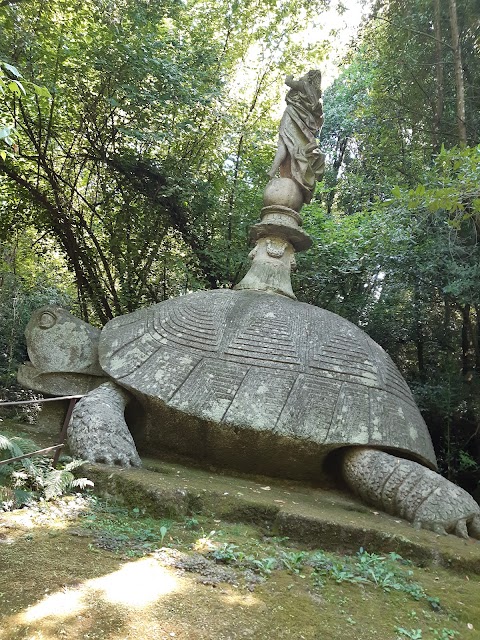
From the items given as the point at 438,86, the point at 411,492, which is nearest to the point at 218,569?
the point at 411,492

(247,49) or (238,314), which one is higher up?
(247,49)

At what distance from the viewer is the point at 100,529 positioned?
7.98 ft

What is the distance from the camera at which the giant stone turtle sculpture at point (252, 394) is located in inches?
137

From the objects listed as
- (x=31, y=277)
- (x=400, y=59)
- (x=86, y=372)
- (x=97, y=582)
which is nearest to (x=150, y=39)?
(x=400, y=59)

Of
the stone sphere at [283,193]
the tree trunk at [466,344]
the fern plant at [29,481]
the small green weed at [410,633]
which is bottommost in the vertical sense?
the small green weed at [410,633]

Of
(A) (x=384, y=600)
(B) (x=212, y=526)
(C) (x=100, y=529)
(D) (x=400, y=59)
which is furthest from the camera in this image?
(D) (x=400, y=59)

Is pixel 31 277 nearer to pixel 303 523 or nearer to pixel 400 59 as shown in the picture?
pixel 400 59

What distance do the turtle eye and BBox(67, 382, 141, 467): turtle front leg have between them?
92cm

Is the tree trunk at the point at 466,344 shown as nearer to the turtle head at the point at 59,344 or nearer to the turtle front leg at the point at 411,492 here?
the turtle front leg at the point at 411,492

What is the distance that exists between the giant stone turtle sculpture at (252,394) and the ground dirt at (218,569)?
315mm

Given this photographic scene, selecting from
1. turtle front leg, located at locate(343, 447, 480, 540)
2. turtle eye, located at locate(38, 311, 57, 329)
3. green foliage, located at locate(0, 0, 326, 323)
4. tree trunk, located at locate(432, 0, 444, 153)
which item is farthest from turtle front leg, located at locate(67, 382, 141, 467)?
tree trunk, located at locate(432, 0, 444, 153)

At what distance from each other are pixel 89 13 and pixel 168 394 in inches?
236

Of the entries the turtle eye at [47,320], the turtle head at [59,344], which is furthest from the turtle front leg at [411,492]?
the turtle eye at [47,320]

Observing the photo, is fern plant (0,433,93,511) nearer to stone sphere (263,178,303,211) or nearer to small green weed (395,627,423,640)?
small green weed (395,627,423,640)
